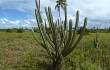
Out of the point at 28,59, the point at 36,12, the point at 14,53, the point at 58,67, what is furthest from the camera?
the point at 14,53

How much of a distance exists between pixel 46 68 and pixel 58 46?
133 cm

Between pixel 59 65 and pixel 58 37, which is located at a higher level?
pixel 58 37

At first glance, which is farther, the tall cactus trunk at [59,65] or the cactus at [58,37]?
the tall cactus trunk at [59,65]

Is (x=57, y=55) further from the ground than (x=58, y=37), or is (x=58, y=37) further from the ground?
(x=58, y=37)

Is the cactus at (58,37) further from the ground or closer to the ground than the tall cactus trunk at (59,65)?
further from the ground

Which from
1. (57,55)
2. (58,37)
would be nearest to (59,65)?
(57,55)

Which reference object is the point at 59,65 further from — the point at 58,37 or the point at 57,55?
the point at 58,37

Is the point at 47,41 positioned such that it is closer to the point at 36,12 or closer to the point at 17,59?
the point at 36,12

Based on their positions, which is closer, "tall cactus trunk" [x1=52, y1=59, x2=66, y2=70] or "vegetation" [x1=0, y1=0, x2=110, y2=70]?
"vegetation" [x1=0, y1=0, x2=110, y2=70]

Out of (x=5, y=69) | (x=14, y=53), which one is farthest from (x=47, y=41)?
(x=14, y=53)

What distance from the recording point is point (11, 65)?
1005cm

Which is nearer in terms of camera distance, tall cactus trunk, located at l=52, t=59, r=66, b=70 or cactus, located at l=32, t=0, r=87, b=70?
cactus, located at l=32, t=0, r=87, b=70

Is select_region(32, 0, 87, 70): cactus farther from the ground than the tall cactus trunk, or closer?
farther from the ground

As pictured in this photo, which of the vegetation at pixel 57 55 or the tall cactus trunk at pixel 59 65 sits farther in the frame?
the tall cactus trunk at pixel 59 65
